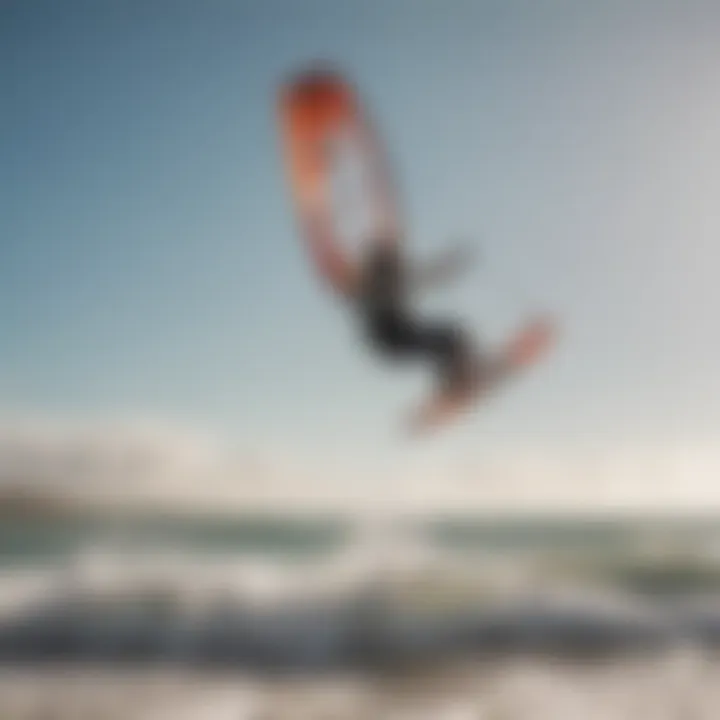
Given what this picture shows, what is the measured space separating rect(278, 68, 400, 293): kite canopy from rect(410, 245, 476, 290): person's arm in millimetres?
65

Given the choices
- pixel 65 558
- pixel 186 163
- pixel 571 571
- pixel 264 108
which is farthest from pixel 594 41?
pixel 65 558

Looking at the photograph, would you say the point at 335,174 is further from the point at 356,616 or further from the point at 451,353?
the point at 356,616

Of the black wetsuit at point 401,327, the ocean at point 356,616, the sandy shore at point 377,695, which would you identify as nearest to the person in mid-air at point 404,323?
the black wetsuit at point 401,327

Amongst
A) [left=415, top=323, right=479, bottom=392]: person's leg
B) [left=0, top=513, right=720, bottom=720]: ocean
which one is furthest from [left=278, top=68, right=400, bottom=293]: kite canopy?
[left=0, top=513, right=720, bottom=720]: ocean

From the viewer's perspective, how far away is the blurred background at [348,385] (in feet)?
4.95

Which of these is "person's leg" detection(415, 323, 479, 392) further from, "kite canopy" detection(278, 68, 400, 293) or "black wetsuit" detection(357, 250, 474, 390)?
"kite canopy" detection(278, 68, 400, 293)

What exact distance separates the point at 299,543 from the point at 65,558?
12.7 inches

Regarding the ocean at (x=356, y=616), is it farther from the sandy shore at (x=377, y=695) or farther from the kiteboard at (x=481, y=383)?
the kiteboard at (x=481, y=383)

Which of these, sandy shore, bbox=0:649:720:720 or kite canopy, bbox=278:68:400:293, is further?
kite canopy, bbox=278:68:400:293

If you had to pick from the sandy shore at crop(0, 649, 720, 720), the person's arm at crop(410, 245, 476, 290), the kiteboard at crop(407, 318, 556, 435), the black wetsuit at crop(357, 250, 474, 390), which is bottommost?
the sandy shore at crop(0, 649, 720, 720)

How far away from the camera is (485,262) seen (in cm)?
160

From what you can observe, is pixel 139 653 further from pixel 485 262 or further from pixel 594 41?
Result: pixel 594 41

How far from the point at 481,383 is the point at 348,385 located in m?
0.19

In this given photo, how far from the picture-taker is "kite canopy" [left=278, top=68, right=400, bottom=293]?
157 centimetres
